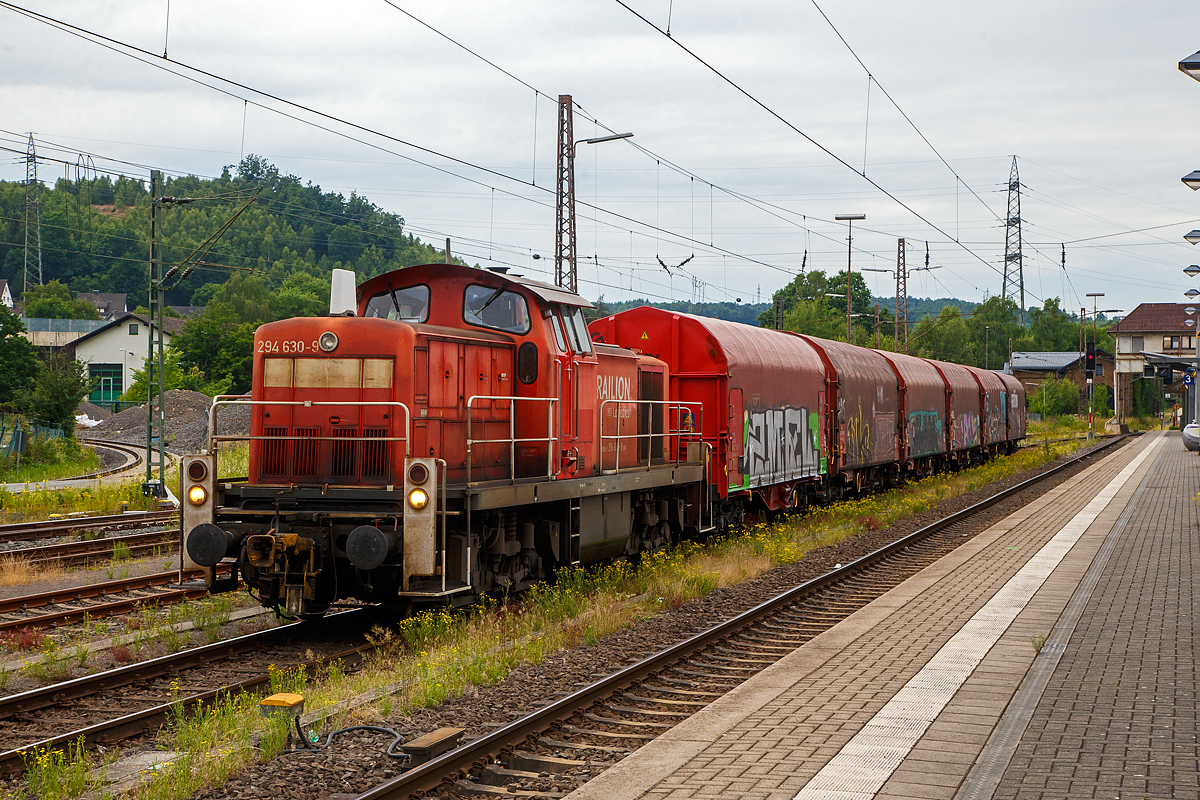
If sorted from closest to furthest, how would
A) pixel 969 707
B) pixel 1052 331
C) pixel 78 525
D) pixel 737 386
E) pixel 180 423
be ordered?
pixel 969 707
pixel 737 386
pixel 78 525
pixel 180 423
pixel 1052 331

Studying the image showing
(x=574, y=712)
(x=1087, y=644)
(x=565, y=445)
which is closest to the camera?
(x=574, y=712)

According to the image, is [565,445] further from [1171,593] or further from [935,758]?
[1171,593]

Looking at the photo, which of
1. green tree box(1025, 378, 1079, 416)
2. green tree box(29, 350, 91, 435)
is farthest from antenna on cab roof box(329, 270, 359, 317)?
green tree box(1025, 378, 1079, 416)

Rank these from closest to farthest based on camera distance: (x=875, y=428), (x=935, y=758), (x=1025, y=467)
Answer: (x=935, y=758), (x=875, y=428), (x=1025, y=467)

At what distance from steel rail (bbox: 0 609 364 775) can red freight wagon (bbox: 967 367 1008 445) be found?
3259cm

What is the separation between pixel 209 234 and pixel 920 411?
2846 inches

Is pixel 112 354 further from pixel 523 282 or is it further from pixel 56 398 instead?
pixel 523 282

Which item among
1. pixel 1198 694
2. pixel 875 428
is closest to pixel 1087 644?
pixel 1198 694

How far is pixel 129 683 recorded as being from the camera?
846 centimetres

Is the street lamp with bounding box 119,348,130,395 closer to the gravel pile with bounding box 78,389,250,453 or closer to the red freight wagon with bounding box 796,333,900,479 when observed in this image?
the gravel pile with bounding box 78,389,250,453

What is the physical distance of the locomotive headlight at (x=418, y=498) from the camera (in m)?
8.91

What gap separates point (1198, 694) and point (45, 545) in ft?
53.6

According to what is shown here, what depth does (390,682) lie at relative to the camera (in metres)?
8.00

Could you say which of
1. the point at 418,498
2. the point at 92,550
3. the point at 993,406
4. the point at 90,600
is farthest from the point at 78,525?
the point at 993,406
